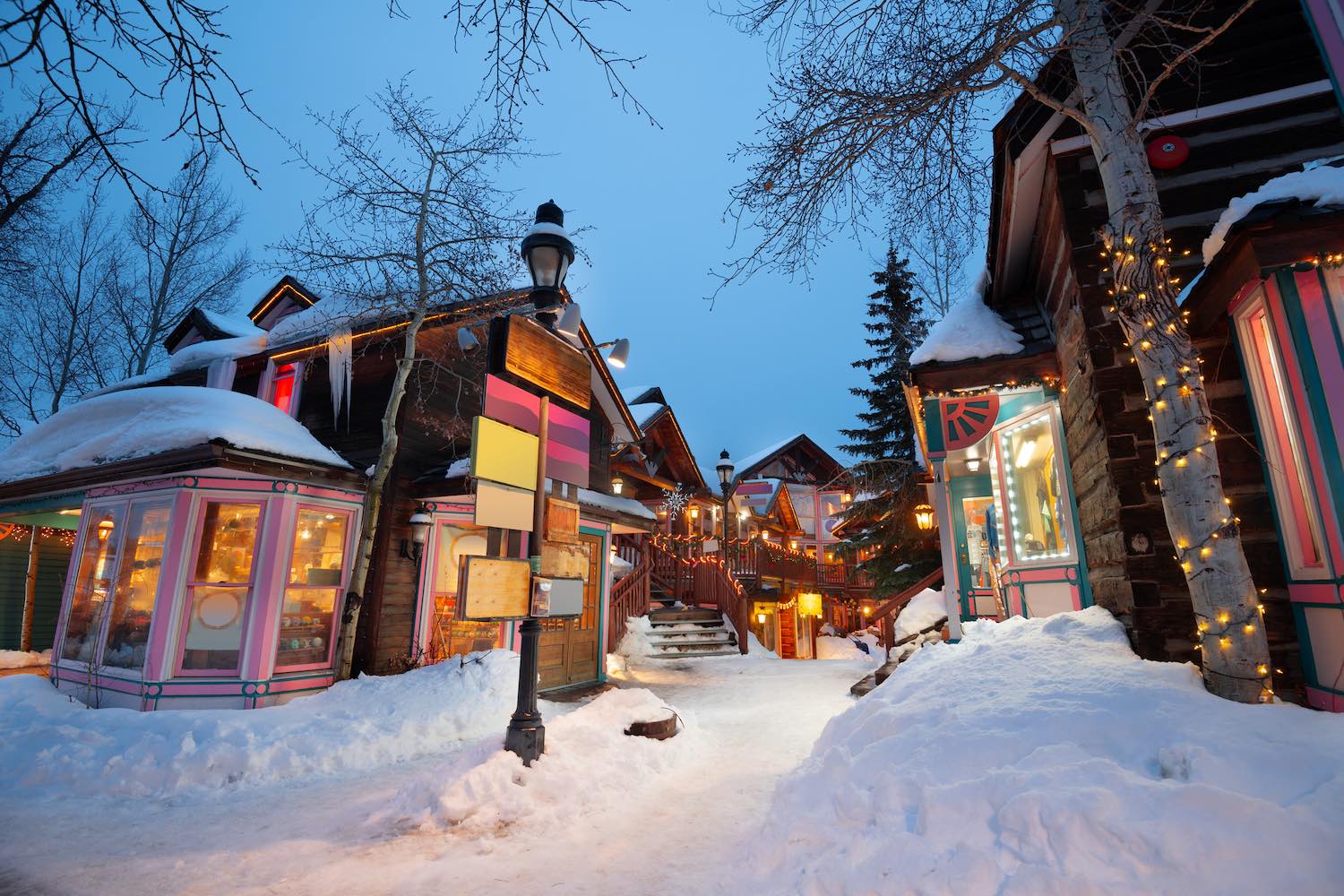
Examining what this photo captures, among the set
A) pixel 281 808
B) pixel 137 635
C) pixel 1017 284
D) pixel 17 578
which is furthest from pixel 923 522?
pixel 17 578

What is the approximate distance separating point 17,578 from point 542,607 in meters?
15.0

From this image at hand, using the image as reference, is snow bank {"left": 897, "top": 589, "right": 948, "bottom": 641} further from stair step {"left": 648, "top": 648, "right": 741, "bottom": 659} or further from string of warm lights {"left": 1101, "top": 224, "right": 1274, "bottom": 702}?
string of warm lights {"left": 1101, "top": 224, "right": 1274, "bottom": 702}

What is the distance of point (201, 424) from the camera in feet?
24.7

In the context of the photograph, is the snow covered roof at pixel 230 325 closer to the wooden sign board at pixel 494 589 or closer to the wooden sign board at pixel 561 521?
the wooden sign board at pixel 561 521

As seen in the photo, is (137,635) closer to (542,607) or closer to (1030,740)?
(542,607)

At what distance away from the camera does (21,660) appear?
10.2 m

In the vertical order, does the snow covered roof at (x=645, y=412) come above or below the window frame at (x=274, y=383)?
above

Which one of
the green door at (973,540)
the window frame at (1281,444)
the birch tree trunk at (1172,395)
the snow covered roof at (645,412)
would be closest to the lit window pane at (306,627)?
the birch tree trunk at (1172,395)

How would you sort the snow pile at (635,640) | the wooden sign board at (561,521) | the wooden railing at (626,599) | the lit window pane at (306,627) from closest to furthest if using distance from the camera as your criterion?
the wooden sign board at (561,521)
the lit window pane at (306,627)
the snow pile at (635,640)
the wooden railing at (626,599)

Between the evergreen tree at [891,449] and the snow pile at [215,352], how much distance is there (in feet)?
44.4

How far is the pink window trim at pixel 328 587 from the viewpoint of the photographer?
8044mm

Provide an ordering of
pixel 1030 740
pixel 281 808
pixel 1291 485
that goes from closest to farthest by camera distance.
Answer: pixel 1030 740 → pixel 1291 485 → pixel 281 808

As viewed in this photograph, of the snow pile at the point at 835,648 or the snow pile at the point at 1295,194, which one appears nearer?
the snow pile at the point at 1295,194

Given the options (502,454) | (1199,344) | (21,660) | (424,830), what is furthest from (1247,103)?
(21,660)
